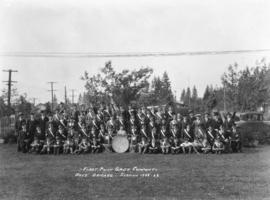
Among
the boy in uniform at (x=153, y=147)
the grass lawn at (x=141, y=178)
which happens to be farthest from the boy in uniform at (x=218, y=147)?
the boy in uniform at (x=153, y=147)

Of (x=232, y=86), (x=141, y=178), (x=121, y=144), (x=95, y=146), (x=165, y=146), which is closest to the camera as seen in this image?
(x=141, y=178)

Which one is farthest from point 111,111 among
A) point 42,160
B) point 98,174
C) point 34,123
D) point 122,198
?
A: point 122,198

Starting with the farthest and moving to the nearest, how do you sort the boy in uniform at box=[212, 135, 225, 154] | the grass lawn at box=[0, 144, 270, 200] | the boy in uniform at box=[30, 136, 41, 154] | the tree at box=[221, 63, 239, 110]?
the tree at box=[221, 63, 239, 110] → the boy in uniform at box=[30, 136, 41, 154] → the boy in uniform at box=[212, 135, 225, 154] → the grass lawn at box=[0, 144, 270, 200]

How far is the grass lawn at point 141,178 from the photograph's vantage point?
6.46 meters

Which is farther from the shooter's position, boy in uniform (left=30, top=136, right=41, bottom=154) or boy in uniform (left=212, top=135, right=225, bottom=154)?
boy in uniform (left=30, top=136, right=41, bottom=154)

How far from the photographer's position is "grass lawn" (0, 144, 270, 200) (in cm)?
646

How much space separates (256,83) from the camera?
2566cm

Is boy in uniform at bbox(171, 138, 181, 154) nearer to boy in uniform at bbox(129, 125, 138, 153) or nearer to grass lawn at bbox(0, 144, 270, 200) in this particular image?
grass lawn at bbox(0, 144, 270, 200)

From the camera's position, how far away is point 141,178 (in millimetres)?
7812

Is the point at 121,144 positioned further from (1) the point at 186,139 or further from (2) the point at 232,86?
(2) the point at 232,86

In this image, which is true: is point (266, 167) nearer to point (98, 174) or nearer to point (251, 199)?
point (251, 199)

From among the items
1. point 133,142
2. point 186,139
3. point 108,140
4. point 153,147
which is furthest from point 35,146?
point 186,139

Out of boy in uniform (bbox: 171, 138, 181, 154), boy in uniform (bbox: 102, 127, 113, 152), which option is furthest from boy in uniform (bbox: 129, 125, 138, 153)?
boy in uniform (bbox: 171, 138, 181, 154)

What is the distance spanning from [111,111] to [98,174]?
6084 mm
